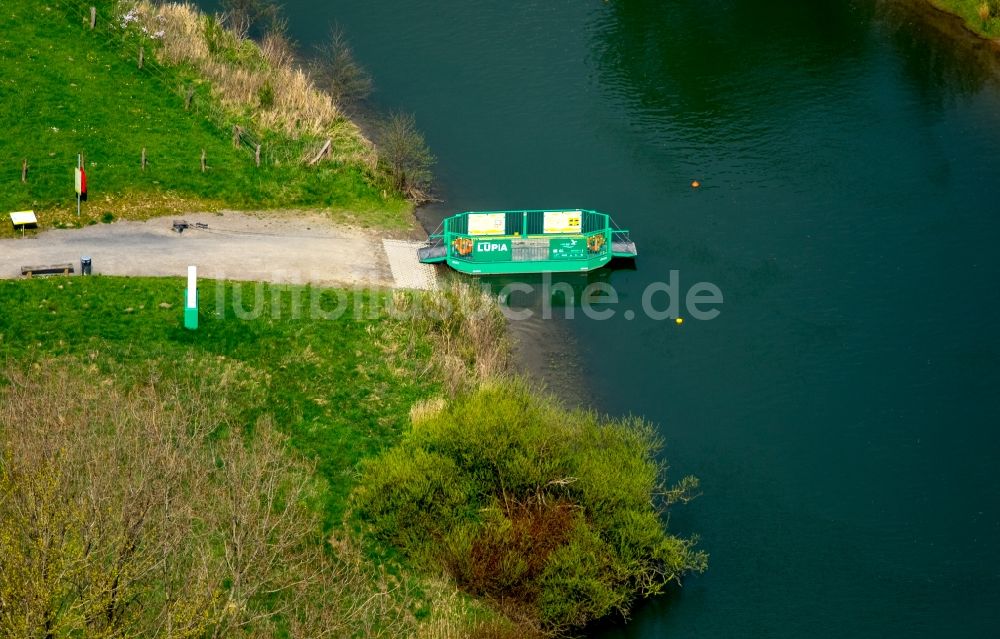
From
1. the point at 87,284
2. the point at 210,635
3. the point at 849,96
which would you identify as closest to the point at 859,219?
the point at 849,96

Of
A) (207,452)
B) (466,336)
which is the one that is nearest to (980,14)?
(466,336)

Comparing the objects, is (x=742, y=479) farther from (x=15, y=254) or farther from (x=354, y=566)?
(x=15, y=254)

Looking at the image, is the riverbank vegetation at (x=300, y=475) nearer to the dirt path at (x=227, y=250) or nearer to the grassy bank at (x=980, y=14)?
the dirt path at (x=227, y=250)

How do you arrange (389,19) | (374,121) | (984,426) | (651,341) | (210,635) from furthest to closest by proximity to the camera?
1. (389,19)
2. (374,121)
3. (651,341)
4. (984,426)
5. (210,635)

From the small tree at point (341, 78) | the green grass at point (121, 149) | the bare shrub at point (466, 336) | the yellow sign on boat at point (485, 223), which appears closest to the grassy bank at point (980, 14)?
the small tree at point (341, 78)

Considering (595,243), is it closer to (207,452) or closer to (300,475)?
(300,475)

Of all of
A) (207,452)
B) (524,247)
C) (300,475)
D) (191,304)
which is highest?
(524,247)
